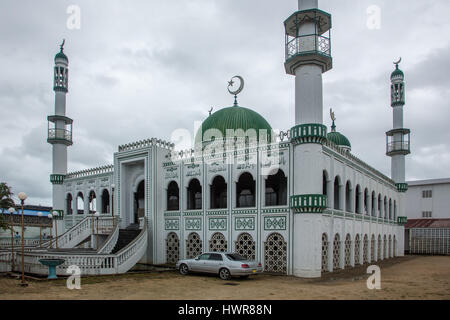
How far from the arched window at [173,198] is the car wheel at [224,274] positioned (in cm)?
1053

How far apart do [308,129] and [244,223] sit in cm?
695

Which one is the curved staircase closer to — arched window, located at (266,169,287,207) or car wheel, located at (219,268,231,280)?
car wheel, located at (219,268,231,280)

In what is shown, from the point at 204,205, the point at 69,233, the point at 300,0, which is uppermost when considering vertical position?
the point at 300,0

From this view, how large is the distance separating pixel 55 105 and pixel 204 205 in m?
20.6

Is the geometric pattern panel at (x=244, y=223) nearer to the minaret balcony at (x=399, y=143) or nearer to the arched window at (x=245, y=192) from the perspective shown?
the arched window at (x=245, y=192)

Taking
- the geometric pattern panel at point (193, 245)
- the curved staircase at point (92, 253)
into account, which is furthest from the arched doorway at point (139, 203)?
the geometric pattern panel at point (193, 245)

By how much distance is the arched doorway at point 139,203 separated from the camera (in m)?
29.5

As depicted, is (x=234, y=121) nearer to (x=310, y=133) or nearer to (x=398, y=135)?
(x=310, y=133)

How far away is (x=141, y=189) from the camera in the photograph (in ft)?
99.1

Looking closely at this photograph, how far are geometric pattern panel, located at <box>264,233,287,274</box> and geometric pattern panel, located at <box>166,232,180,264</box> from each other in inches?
290

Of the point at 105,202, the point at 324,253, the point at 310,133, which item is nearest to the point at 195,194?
the point at 324,253

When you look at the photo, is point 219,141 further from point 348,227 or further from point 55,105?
point 55,105

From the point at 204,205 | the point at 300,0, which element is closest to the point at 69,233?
the point at 204,205

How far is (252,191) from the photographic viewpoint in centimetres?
2600
